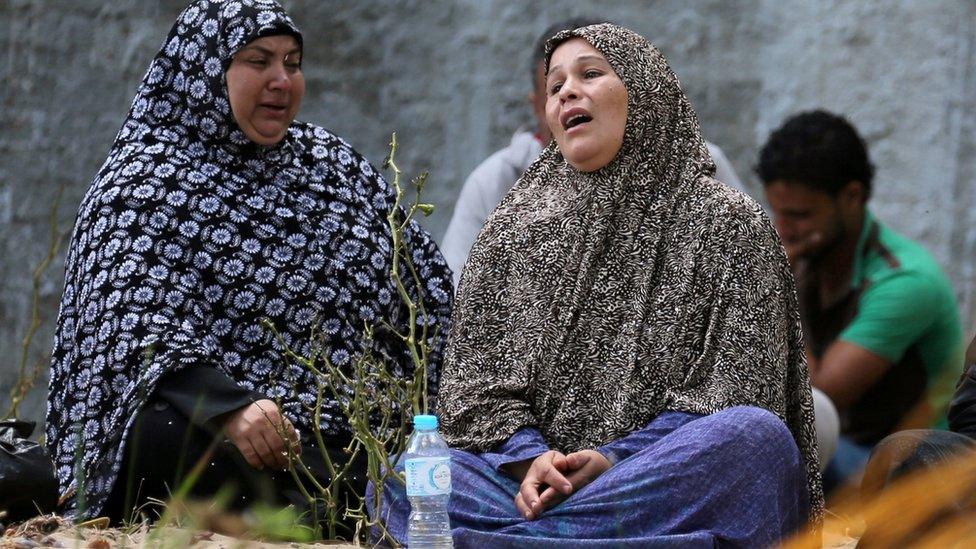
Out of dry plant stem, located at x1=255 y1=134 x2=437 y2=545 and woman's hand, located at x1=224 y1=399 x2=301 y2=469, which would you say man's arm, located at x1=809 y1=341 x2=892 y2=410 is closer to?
dry plant stem, located at x1=255 y1=134 x2=437 y2=545

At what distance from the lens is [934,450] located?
361 cm

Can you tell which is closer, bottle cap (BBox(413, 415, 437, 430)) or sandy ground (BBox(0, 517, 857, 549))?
bottle cap (BBox(413, 415, 437, 430))

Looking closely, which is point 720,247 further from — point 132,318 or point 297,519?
point 132,318

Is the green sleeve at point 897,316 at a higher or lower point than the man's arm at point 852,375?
higher

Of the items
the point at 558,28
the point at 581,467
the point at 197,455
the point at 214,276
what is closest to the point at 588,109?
the point at 581,467

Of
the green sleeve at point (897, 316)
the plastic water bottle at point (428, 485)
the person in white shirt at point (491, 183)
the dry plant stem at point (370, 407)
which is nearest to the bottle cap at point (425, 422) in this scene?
the plastic water bottle at point (428, 485)

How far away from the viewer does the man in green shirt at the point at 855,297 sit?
16.5 feet

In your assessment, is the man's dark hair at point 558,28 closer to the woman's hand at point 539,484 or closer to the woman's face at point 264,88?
the woman's face at point 264,88

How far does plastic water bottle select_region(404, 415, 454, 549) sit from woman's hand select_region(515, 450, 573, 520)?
0.18 m

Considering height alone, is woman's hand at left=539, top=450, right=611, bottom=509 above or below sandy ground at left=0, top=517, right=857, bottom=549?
above

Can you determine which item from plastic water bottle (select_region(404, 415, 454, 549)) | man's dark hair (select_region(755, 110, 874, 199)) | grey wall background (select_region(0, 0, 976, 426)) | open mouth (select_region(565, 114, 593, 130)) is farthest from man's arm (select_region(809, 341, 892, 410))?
grey wall background (select_region(0, 0, 976, 426))

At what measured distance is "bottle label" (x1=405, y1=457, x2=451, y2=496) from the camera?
384 cm

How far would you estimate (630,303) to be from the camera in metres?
4.25

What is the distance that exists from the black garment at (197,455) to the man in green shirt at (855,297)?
4.80 feet
